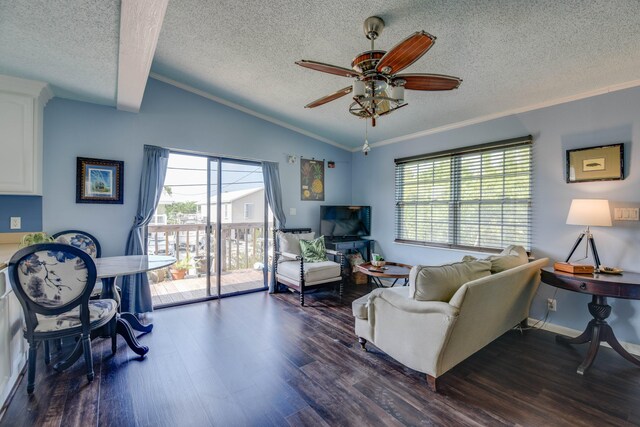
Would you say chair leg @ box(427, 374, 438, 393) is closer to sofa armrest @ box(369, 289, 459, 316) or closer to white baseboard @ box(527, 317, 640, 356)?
sofa armrest @ box(369, 289, 459, 316)

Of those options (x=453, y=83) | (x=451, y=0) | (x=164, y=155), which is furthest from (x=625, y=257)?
(x=164, y=155)

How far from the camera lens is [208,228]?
423 centimetres

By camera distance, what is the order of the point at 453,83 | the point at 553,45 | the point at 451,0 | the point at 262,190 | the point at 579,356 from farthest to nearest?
the point at 262,190 → the point at 579,356 → the point at 553,45 → the point at 453,83 → the point at 451,0

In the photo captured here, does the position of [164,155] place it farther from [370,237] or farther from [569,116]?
[569,116]

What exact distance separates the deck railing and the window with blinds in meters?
2.41

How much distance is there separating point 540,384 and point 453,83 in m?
2.41

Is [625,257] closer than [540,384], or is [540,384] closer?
[540,384]

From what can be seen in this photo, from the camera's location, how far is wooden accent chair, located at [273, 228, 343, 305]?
3992mm

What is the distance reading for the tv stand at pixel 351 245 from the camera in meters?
4.90

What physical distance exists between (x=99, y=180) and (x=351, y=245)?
3.73 meters

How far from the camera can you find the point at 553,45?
2.30m

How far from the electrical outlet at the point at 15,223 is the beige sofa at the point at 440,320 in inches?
140

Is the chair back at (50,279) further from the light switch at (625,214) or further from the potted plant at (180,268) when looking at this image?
the light switch at (625,214)

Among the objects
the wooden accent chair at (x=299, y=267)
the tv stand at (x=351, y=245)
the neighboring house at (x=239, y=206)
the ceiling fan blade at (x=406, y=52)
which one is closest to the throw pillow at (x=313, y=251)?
the wooden accent chair at (x=299, y=267)
